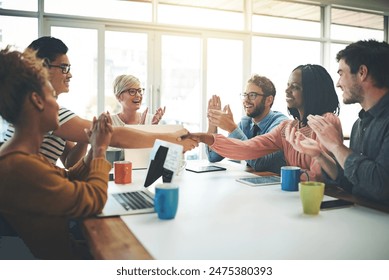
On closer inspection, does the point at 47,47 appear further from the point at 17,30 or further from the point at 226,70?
the point at 226,70

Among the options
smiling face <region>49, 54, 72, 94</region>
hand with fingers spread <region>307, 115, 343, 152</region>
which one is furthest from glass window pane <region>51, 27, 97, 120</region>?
hand with fingers spread <region>307, 115, 343, 152</region>

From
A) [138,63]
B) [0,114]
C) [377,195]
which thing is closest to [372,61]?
[377,195]

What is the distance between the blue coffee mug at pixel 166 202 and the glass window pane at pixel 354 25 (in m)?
5.41

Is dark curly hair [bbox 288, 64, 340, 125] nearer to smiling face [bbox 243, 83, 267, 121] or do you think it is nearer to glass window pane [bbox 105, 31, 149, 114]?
smiling face [bbox 243, 83, 267, 121]

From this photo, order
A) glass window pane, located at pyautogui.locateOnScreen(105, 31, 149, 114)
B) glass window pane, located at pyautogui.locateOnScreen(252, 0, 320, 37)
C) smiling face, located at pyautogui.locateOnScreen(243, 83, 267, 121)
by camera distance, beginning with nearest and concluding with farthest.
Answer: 1. smiling face, located at pyautogui.locateOnScreen(243, 83, 267, 121)
2. glass window pane, located at pyautogui.locateOnScreen(105, 31, 149, 114)
3. glass window pane, located at pyautogui.locateOnScreen(252, 0, 320, 37)

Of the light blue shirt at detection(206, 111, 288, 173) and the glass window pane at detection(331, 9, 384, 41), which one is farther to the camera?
the glass window pane at detection(331, 9, 384, 41)

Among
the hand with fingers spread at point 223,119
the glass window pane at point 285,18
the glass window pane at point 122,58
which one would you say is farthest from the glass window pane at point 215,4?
the hand with fingers spread at point 223,119

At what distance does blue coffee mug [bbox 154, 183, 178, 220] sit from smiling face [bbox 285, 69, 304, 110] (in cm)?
124

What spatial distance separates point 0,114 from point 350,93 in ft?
4.61

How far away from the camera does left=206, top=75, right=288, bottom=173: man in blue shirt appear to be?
7.89ft

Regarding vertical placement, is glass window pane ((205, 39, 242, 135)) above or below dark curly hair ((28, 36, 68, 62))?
above

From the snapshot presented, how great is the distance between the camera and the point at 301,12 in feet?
18.1

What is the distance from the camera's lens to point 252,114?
2.77 m
